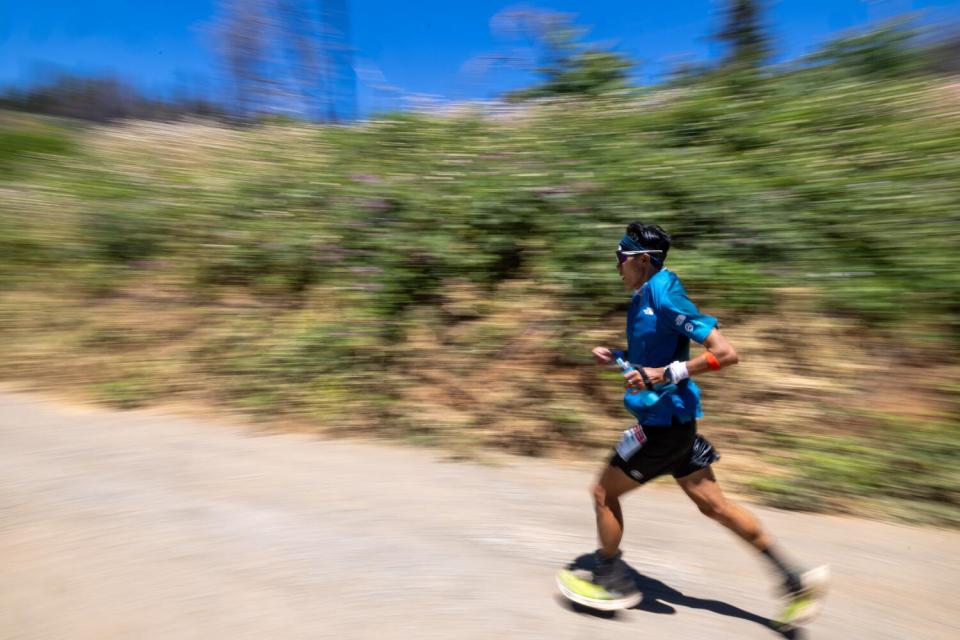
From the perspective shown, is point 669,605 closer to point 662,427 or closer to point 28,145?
point 662,427

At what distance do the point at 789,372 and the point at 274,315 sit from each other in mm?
4715

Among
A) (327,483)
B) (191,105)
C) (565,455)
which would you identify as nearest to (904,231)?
Answer: (565,455)

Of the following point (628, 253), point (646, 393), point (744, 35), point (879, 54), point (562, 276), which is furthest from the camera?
point (744, 35)

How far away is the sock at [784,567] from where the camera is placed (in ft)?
10.3

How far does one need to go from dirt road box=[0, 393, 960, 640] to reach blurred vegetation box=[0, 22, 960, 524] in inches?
22.8

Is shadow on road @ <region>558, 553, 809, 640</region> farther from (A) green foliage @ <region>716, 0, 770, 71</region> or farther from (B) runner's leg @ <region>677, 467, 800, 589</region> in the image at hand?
(A) green foliage @ <region>716, 0, 770, 71</region>

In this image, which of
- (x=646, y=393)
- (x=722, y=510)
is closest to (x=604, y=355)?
(x=646, y=393)

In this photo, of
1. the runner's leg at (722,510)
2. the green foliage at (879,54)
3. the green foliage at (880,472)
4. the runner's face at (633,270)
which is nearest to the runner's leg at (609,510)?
the runner's leg at (722,510)

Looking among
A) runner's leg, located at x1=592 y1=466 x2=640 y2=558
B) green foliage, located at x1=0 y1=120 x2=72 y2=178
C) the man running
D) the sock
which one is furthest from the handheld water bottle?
green foliage, located at x1=0 y1=120 x2=72 y2=178

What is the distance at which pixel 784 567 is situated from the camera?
3.15 meters

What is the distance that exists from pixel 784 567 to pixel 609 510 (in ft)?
2.38

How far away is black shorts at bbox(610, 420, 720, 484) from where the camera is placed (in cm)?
322

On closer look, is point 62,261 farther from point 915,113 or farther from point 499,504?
point 915,113

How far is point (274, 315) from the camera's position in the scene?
25.0ft
